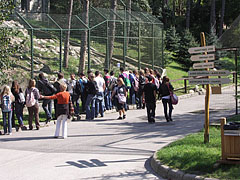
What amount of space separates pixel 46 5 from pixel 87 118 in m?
33.5

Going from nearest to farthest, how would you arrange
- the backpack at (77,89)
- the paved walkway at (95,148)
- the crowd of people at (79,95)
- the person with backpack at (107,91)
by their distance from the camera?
the paved walkway at (95,148) → the crowd of people at (79,95) → the backpack at (77,89) → the person with backpack at (107,91)

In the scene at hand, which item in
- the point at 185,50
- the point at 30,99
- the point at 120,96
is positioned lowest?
the point at 30,99

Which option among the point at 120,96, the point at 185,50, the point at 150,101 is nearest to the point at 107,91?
the point at 120,96

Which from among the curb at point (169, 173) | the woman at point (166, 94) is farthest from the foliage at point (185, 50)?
the curb at point (169, 173)

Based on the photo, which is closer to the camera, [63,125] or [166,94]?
[63,125]

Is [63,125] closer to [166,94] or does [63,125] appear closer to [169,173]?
[166,94]

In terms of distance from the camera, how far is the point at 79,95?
18906 mm

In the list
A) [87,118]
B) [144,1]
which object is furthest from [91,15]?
[144,1]

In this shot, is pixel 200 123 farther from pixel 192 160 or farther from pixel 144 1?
pixel 144 1

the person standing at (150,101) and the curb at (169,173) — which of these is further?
the person standing at (150,101)

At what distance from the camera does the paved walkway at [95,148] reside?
9.34m

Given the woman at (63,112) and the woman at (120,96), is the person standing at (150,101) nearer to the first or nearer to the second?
the woman at (120,96)

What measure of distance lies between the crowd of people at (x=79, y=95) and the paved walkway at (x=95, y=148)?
0.56 metres

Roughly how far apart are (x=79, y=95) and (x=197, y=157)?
10.1 m
